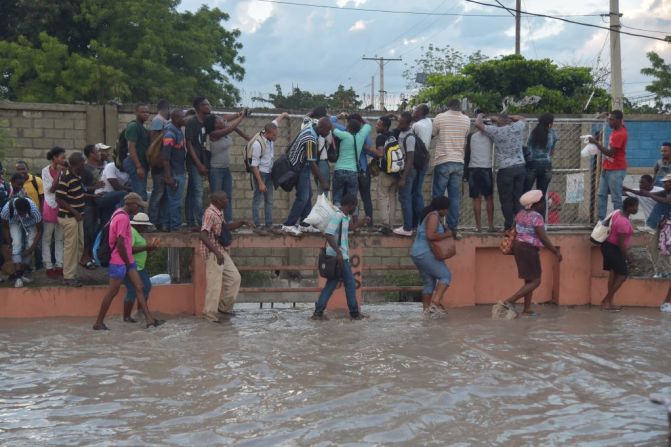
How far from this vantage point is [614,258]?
12023 millimetres

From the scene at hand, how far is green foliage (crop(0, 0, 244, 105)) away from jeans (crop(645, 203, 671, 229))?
53.0 ft

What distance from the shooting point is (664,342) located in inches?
396

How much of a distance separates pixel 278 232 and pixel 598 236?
4.80 metres

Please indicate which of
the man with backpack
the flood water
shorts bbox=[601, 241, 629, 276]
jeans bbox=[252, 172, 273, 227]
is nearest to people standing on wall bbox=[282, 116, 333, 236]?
jeans bbox=[252, 172, 273, 227]

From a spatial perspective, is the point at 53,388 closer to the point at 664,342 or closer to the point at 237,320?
the point at 237,320

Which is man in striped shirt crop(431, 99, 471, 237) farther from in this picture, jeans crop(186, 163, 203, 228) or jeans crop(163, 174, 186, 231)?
jeans crop(163, 174, 186, 231)

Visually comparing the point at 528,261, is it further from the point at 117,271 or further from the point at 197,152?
the point at 117,271

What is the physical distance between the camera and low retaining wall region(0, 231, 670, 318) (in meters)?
11.6

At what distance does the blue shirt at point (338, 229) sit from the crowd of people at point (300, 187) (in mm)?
19

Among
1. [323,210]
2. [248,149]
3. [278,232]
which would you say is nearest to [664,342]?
[323,210]

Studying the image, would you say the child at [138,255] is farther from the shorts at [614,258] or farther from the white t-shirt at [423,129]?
the shorts at [614,258]

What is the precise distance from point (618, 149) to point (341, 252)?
16.6ft

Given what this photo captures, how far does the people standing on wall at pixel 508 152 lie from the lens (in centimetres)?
1216

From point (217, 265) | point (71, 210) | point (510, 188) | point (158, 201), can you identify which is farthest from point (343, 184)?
point (71, 210)
